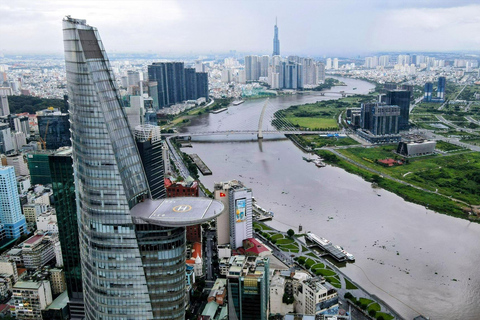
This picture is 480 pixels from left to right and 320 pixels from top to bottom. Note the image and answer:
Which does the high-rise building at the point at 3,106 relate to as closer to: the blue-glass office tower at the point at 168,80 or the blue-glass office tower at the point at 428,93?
the blue-glass office tower at the point at 168,80

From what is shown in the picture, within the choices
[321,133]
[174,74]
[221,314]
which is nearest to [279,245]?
[221,314]

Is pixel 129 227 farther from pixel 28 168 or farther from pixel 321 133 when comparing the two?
pixel 321 133

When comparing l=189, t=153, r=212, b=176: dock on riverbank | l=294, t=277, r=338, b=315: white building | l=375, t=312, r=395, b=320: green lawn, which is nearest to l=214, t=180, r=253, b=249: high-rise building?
l=294, t=277, r=338, b=315: white building

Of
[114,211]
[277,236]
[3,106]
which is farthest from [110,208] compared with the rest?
[3,106]

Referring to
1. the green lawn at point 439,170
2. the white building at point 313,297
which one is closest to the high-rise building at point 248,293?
the white building at point 313,297

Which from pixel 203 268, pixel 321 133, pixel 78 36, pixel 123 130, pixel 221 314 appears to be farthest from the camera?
pixel 321 133

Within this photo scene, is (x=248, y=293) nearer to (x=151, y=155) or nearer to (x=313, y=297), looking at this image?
(x=313, y=297)
